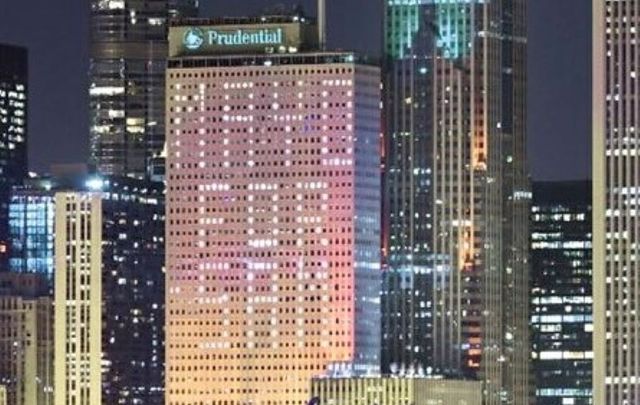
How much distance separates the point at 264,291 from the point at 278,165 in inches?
257

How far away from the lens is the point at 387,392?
193 m

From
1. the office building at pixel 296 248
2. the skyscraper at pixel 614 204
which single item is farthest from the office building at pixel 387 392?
the skyscraper at pixel 614 204

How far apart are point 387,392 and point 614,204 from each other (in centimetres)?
1505

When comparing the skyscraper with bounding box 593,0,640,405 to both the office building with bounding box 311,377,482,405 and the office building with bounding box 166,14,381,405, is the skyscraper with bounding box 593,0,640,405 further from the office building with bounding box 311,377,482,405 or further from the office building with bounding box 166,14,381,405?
the office building with bounding box 166,14,381,405

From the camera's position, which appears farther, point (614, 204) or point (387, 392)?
point (387, 392)

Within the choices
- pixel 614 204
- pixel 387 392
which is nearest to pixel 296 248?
pixel 387 392

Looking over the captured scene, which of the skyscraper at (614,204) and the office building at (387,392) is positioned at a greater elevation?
the skyscraper at (614,204)

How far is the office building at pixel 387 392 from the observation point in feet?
632

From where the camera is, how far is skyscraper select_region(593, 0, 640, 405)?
187 metres

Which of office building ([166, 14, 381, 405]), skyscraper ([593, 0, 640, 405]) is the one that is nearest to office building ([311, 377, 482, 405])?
office building ([166, 14, 381, 405])

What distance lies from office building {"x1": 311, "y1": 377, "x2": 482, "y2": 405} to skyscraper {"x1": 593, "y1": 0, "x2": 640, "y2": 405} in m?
9.10

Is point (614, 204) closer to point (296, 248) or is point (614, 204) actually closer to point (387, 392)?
point (387, 392)

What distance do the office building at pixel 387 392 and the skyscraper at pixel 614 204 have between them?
9104 mm

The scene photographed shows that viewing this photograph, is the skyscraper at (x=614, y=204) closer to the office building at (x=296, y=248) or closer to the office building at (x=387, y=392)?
the office building at (x=387, y=392)
